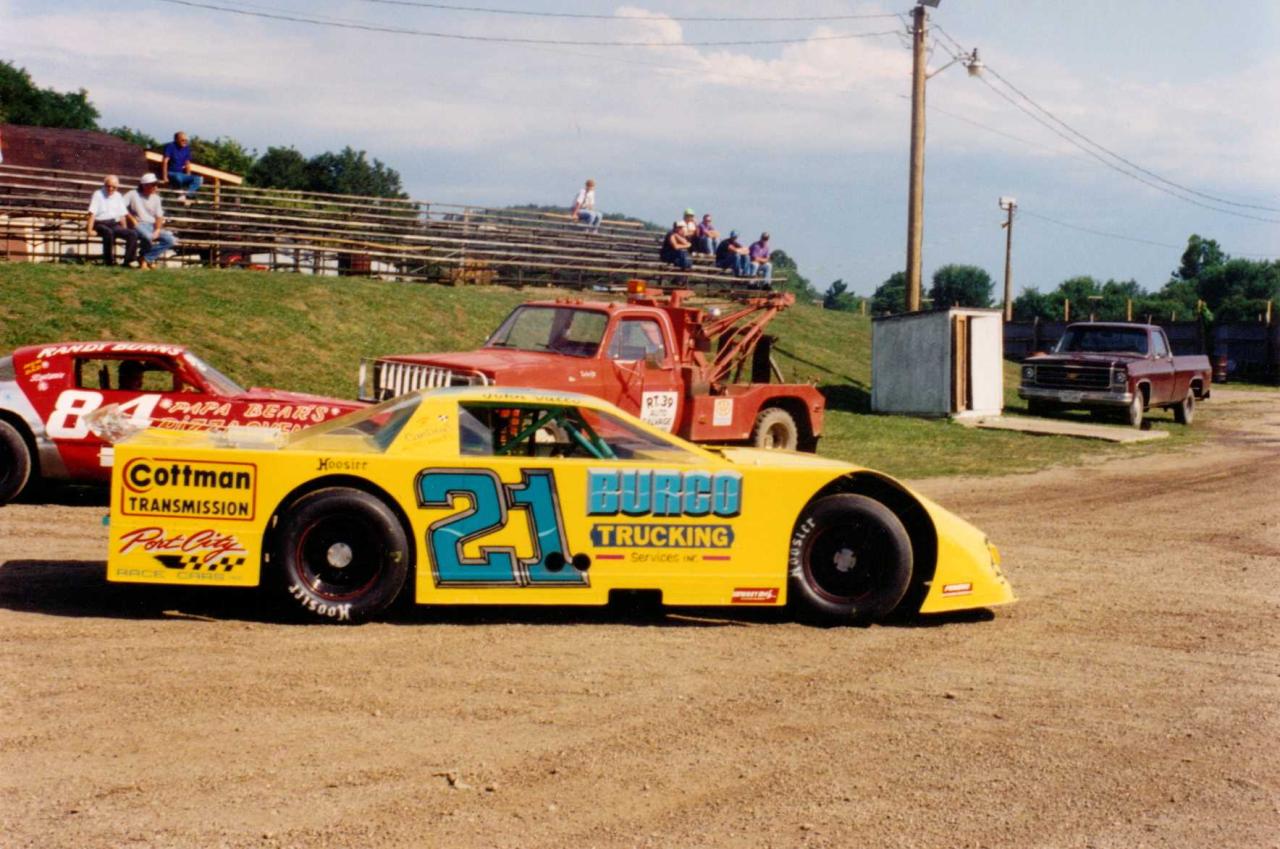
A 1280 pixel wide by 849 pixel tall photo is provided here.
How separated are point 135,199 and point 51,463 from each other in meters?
11.6

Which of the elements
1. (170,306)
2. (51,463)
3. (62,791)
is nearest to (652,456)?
(62,791)

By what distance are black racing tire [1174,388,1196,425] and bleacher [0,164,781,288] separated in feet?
31.5

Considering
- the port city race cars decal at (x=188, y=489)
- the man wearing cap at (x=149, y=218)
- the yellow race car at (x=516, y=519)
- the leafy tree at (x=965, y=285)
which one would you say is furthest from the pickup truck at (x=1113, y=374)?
the leafy tree at (x=965, y=285)

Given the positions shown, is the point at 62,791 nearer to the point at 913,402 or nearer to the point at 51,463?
the point at 51,463

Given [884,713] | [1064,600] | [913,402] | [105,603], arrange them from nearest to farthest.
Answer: [884,713] → [105,603] → [1064,600] → [913,402]

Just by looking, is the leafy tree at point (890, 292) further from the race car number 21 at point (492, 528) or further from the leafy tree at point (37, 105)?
the race car number 21 at point (492, 528)

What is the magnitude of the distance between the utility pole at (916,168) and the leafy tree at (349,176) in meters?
65.6

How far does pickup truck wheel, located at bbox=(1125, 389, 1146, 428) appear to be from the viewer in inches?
918

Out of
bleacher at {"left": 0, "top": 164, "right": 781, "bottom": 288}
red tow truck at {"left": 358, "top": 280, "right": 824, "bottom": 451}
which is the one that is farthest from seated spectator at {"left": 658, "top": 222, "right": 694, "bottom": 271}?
red tow truck at {"left": 358, "top": 280, "right": 824, "bottom": 451}

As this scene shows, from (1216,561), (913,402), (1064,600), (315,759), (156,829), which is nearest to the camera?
(156,829)

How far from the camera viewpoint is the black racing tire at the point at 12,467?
34.7 feet

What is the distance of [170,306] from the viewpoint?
65.5 ft

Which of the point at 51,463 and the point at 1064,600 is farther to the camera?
the point at 51,463

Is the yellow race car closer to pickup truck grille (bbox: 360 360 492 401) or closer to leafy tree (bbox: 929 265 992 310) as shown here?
pickup truck grille (bbox: 360 360 492 401)
